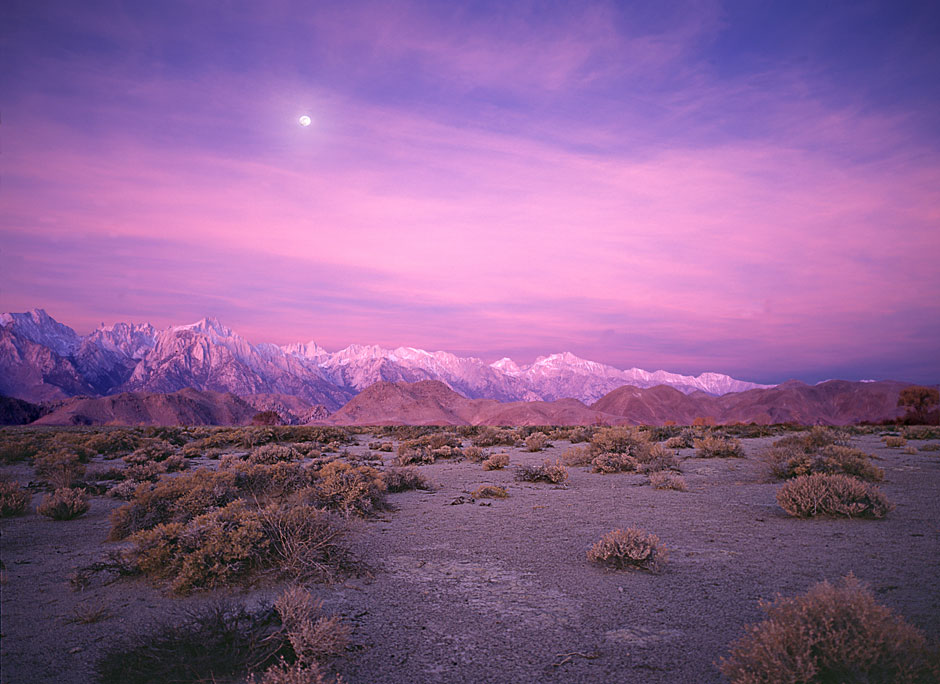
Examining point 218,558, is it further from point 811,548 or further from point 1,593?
point 811,548

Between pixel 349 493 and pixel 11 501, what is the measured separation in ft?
23.2

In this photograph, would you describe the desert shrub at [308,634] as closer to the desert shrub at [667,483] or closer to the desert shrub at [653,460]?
the desert shrub at [667,483]

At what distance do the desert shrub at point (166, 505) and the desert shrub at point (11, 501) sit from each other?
3.05 m

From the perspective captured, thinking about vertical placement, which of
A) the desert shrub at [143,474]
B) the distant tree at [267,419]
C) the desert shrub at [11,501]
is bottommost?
the distant tree at [267,419]

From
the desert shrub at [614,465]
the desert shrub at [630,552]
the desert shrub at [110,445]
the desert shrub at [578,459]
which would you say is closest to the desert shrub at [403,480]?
the desert shrub at [614,465]

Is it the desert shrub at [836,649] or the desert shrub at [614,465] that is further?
the desert shrub at [614,465]

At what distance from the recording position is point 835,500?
29.3 ft

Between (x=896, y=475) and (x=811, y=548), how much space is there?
9743mm

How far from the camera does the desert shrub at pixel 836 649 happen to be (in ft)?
10.5

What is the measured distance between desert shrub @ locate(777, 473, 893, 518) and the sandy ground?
276mm

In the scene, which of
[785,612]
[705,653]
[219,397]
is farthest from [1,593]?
[219,397]

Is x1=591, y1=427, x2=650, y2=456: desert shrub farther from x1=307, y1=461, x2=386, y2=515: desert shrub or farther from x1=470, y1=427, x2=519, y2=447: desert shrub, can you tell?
x1=307, y1=461, x2=386, y2=515: desert shrub

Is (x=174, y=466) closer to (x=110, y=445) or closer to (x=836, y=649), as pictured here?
(x=110, y=445)

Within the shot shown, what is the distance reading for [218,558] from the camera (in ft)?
20.2
